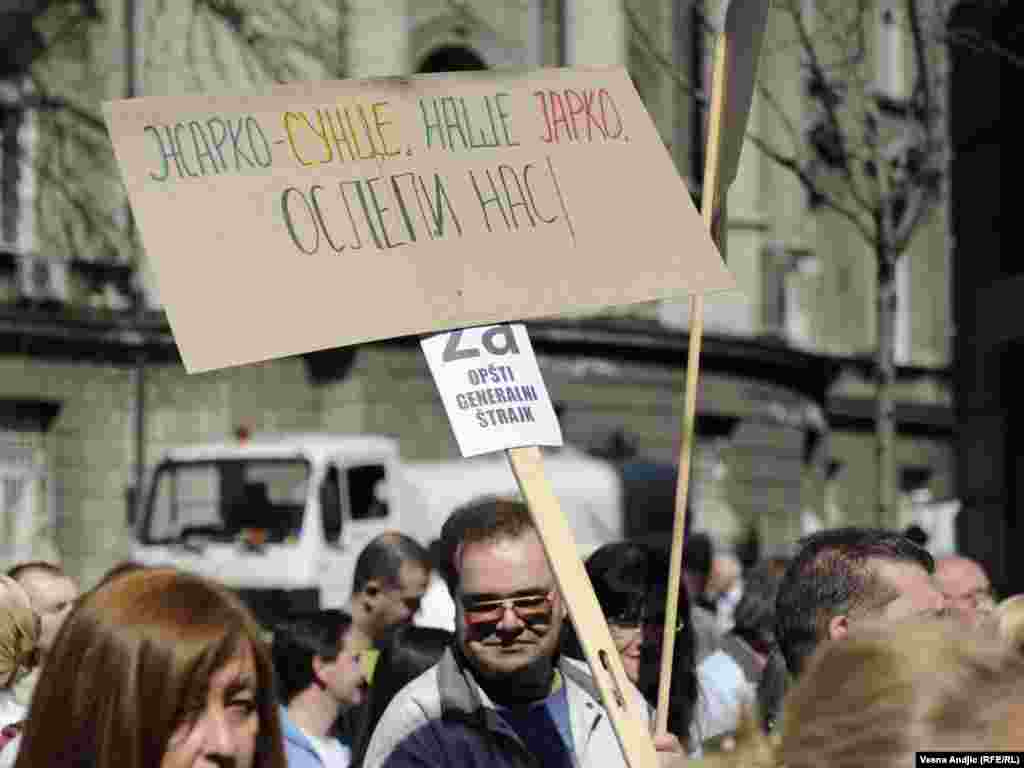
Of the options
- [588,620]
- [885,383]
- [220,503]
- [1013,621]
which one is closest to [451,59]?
[220,503]

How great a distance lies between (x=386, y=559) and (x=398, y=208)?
3418 mm

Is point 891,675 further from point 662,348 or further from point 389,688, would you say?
point 662,348

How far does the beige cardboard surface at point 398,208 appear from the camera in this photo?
4129 millimetres

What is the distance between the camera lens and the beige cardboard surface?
13.5 ft

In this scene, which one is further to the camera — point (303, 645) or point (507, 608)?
point (303, 645)

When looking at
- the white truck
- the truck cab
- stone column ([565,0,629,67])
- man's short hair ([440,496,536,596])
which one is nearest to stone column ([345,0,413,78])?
stone column ([565,0,629,67])

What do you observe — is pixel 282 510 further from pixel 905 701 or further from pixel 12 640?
pixel 905 701

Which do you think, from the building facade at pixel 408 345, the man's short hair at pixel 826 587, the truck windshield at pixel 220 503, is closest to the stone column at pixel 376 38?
the building facade at pixel 408 345

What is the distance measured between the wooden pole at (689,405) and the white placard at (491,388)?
305 millimetres

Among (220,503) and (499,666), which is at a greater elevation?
(220,503)

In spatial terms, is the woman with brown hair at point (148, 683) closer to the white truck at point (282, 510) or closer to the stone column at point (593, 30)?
the white truck at point (282, 510)

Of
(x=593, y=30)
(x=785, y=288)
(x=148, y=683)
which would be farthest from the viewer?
(x=785, y=288)

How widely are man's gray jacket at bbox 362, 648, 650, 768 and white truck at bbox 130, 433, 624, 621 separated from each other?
1307cm

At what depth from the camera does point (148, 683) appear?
2902 mm
